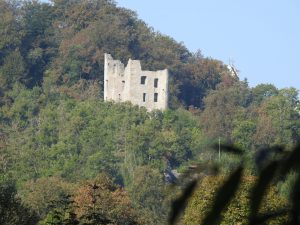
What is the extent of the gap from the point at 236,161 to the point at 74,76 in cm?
6303

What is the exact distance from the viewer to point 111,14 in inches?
2768

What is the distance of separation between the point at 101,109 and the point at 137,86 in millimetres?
2511

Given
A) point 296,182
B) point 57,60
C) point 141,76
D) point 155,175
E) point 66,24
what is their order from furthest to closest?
point 66,24 → point 57,60 → point 141,76 → point 155,175 → point 296,182

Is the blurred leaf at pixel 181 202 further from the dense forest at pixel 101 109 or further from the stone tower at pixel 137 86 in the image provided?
the stone tower at pixel 137 86

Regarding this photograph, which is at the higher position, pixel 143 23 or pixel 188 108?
pixel 143 23

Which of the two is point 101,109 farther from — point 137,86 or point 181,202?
point 181,202

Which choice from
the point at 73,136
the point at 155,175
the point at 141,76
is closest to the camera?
the point at 155,175

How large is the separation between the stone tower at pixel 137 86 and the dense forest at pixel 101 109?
851 mm

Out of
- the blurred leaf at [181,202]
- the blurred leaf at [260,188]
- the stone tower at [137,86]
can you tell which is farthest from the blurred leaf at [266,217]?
the stone tower at [137,86]

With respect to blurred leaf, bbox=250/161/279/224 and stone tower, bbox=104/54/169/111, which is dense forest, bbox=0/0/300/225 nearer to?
stone tower, bbox=104/54/169/111

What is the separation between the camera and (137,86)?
60.8 meters

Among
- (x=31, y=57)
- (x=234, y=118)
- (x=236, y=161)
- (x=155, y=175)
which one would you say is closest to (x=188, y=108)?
(x=234, y=118)

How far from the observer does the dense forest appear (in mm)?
52750

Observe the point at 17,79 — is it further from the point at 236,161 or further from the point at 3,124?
the point at 236,161
